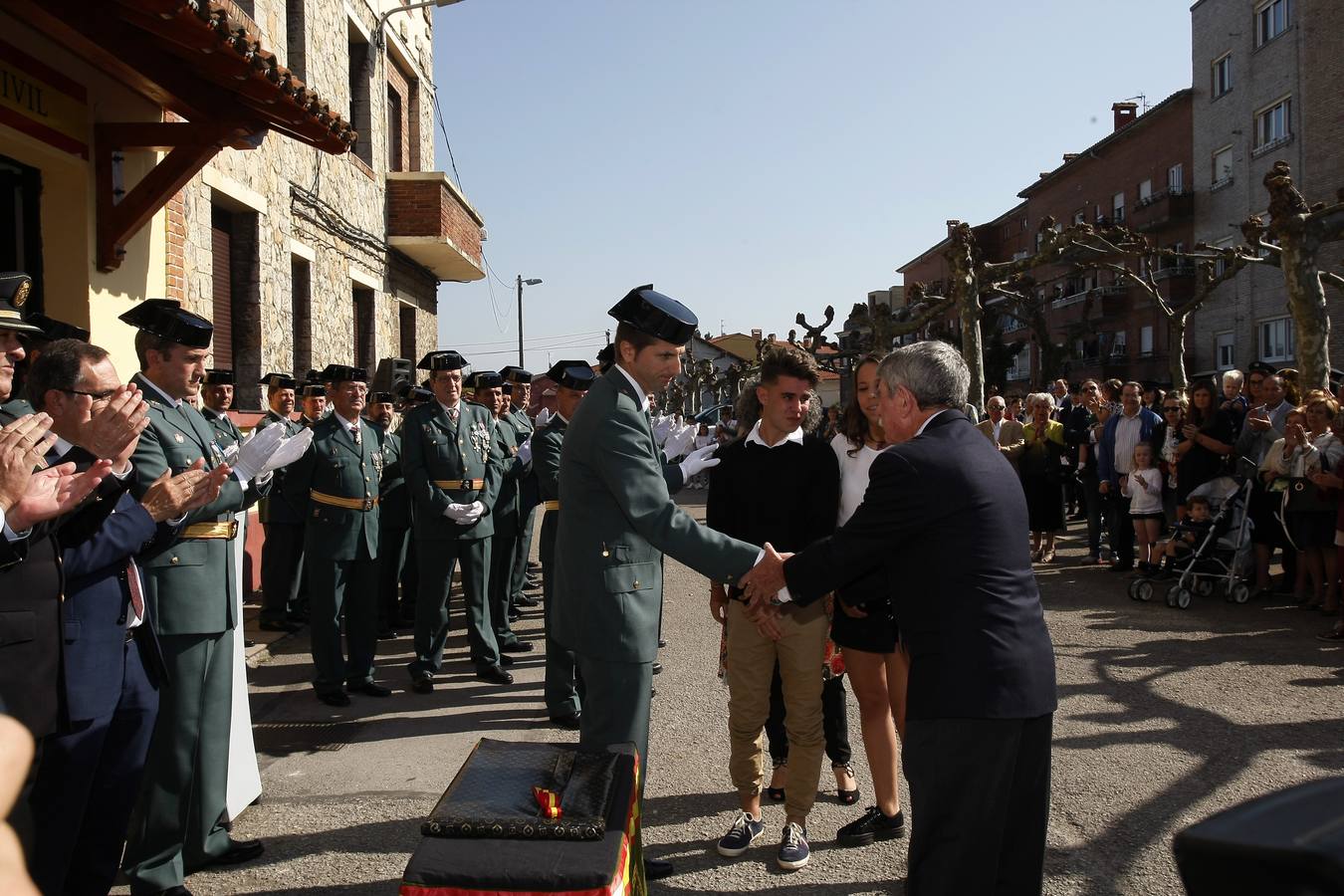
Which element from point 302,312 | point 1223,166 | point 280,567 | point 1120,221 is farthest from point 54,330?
point 1120,221

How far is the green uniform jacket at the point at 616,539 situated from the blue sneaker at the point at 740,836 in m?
1.00

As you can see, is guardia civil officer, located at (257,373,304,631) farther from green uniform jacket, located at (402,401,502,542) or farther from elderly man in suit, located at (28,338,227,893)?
elderly man in suit, located at (28,338,227,893)

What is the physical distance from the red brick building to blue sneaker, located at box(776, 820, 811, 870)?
2819 centimetres

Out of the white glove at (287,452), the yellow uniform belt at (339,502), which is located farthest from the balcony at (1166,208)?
the white glove at (287,452)

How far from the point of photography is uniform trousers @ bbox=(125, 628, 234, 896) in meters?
3.76

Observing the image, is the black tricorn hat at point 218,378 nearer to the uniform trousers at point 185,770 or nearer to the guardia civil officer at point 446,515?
the guardia civil officer at point 446,515

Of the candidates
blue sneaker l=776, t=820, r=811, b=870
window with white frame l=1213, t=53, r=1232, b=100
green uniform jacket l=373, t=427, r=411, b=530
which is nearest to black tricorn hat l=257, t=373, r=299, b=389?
green uniform jacket l=373, t=427, r=411, b=530

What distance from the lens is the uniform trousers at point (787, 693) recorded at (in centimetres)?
420

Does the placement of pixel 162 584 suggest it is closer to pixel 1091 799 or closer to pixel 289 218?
pixel 1091 799

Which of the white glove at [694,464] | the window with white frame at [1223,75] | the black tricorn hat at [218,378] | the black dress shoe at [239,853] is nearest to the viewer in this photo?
the black dress shoe at [239,853]

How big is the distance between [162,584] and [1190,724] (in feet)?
17.4

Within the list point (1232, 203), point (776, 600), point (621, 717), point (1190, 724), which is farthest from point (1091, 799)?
point (1232, 203)

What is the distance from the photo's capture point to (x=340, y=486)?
6.67 m

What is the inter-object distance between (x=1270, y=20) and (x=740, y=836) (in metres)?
34.0
